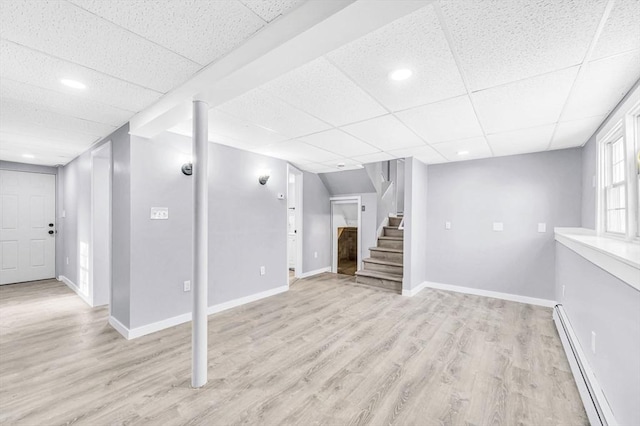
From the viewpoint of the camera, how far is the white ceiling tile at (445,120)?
2414 mm

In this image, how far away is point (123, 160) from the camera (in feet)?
9.95

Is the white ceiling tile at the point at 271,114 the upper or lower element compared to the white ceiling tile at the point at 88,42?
lower

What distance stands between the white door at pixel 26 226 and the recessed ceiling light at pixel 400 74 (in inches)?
279

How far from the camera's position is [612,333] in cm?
162

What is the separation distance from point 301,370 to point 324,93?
7.55ft

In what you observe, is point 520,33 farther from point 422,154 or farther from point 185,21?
point 422,154

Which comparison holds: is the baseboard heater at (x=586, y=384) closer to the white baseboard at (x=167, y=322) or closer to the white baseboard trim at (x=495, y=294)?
the white baseboard trim at (x=495, y=294)

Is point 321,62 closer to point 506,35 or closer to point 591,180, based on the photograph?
point 506,35

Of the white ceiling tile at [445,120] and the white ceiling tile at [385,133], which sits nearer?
the white ceiling tile at [445,120]

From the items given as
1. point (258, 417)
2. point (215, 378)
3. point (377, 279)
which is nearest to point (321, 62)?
point (258, 417)

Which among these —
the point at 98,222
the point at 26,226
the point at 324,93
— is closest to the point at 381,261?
the point at 324,93

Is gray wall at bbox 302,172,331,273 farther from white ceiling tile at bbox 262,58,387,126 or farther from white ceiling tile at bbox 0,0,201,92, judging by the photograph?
white ceiling tile at bbox 0,0,201,92

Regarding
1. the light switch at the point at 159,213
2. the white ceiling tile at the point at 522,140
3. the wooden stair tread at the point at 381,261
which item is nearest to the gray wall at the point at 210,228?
the light switch at the point at 159,213

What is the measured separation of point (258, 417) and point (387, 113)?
263cm
